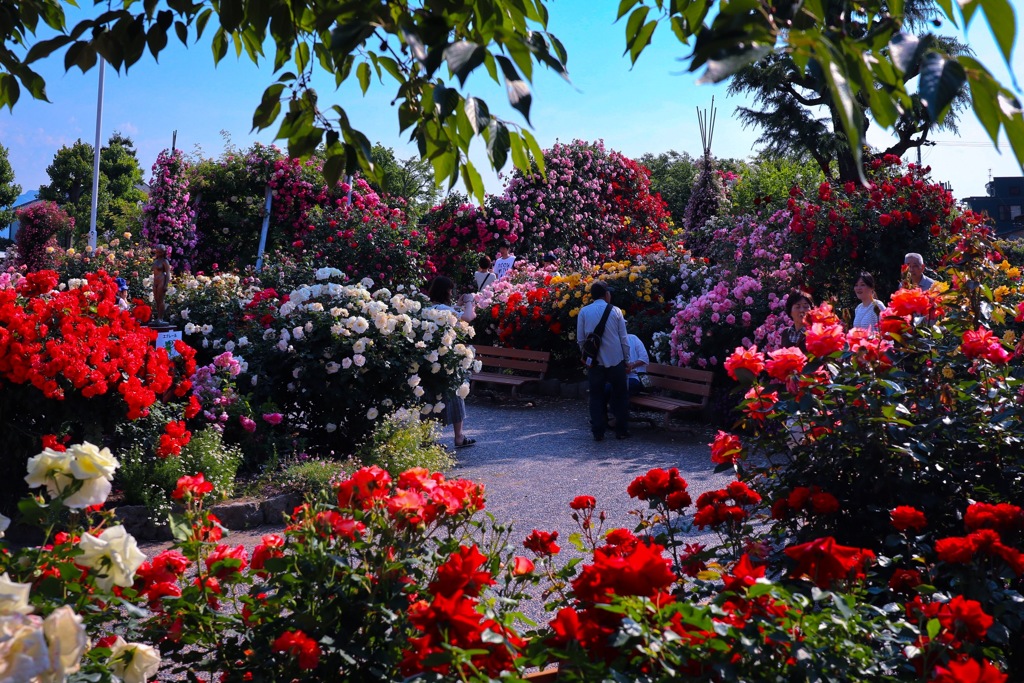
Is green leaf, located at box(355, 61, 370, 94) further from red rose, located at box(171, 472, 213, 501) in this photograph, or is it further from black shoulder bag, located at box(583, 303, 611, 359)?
black shoulder bag, located at box(583, 303, 611, 359)

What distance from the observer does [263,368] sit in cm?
722

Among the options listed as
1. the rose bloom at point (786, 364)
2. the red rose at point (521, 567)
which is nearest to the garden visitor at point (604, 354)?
the rose bloom at point (786, 364)

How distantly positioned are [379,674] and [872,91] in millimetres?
1455

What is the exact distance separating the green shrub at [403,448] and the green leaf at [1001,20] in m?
5.69

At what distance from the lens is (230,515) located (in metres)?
5.62

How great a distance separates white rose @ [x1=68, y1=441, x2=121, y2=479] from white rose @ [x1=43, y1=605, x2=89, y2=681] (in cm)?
67

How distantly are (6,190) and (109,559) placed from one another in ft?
147

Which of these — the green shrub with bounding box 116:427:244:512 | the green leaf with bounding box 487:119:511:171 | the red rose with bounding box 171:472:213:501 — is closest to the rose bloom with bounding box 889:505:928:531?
the green leaf with bounding box 487:119:511:171

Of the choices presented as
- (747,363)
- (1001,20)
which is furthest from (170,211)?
(1001,20)

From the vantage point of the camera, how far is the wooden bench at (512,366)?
39.1 feet

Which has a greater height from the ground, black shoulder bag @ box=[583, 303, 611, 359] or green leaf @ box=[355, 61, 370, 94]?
green leaf @ box=[355, 61, 370, 94]

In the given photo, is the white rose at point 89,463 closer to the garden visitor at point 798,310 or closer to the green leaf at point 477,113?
the green leaf at point 477,113

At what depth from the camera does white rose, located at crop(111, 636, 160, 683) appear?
5.70 ft

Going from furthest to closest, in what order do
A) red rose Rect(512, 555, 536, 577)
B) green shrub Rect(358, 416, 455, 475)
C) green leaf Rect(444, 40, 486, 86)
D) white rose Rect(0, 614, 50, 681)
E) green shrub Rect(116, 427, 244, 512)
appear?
green shrub Rect(358, 416, 455, 475) → green shrub Rect(116, 427, 244, 512) → red rose Rect(512, 555, 536, 577) → green leaf Rect(444, 40, 486, 86) → white rose Rect(0, 614, 50, 681)
